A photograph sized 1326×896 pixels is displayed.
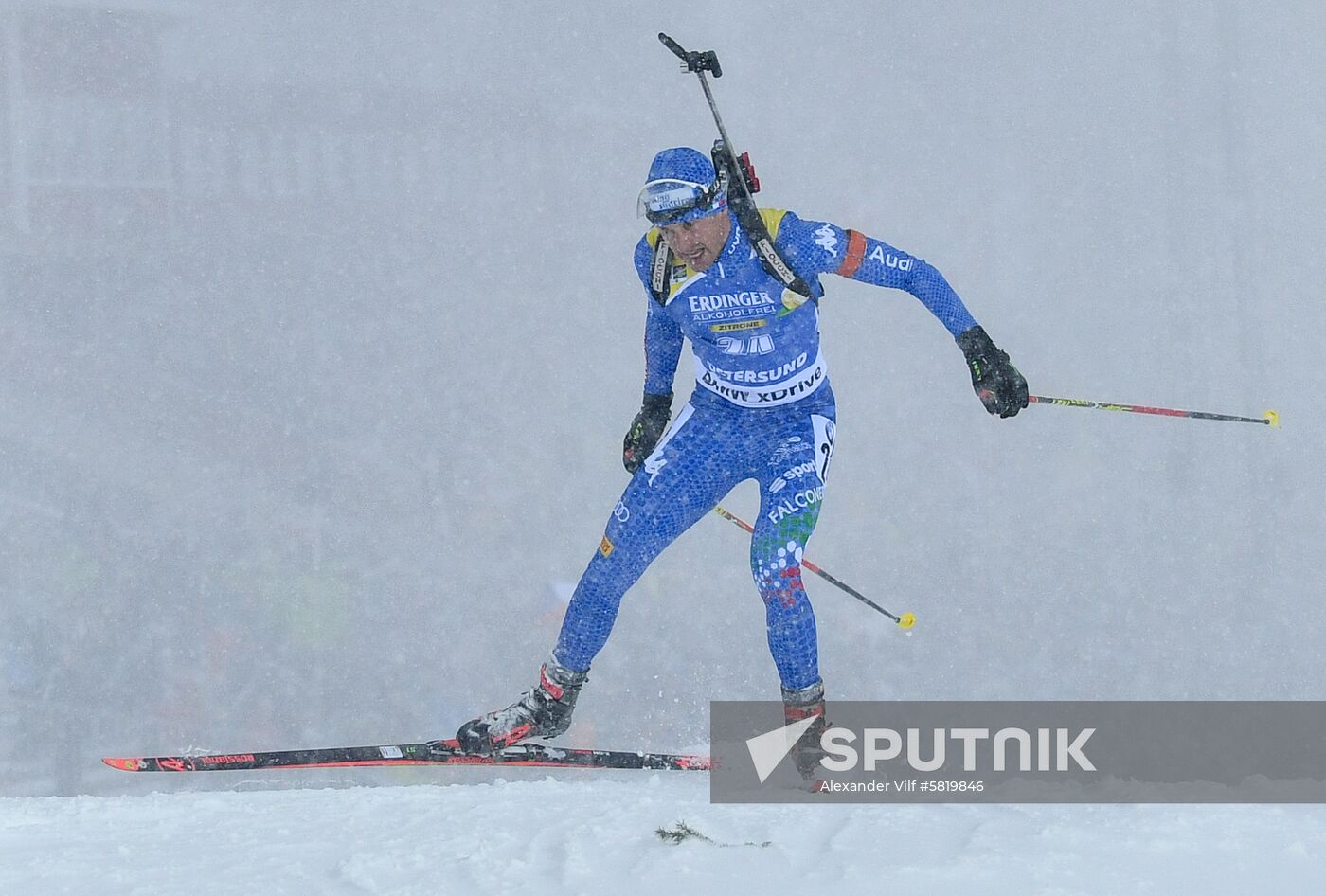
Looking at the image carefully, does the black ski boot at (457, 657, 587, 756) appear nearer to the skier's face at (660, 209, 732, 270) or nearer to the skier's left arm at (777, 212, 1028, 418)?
the skier's face at (660, 209, 732, 270)

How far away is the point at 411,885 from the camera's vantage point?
4293 millimetres

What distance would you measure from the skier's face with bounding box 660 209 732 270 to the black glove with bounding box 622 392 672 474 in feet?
2.49

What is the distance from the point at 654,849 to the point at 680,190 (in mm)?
2298

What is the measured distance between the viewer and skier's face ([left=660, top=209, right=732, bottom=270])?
4848 mm

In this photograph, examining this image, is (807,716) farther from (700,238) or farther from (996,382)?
(700,238)

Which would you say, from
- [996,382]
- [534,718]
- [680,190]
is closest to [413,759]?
[534,718]

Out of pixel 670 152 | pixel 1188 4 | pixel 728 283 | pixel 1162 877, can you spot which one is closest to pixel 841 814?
pixel 1162 877

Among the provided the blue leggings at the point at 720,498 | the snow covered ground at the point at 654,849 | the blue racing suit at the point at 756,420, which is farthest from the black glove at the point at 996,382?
the snow covered ground at the point at 654,849

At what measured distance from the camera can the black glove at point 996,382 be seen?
4832 mm

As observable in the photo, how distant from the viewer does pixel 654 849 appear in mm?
4660

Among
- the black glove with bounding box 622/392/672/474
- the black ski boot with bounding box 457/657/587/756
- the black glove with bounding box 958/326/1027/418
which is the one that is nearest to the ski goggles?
the black glove with bounding box 622/392/672/474

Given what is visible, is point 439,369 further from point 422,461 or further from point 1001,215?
point 1001,215

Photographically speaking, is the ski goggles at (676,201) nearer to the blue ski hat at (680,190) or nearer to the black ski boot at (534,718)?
A: the blue ski hat at (680,190)

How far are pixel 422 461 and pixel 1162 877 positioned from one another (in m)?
11.0
